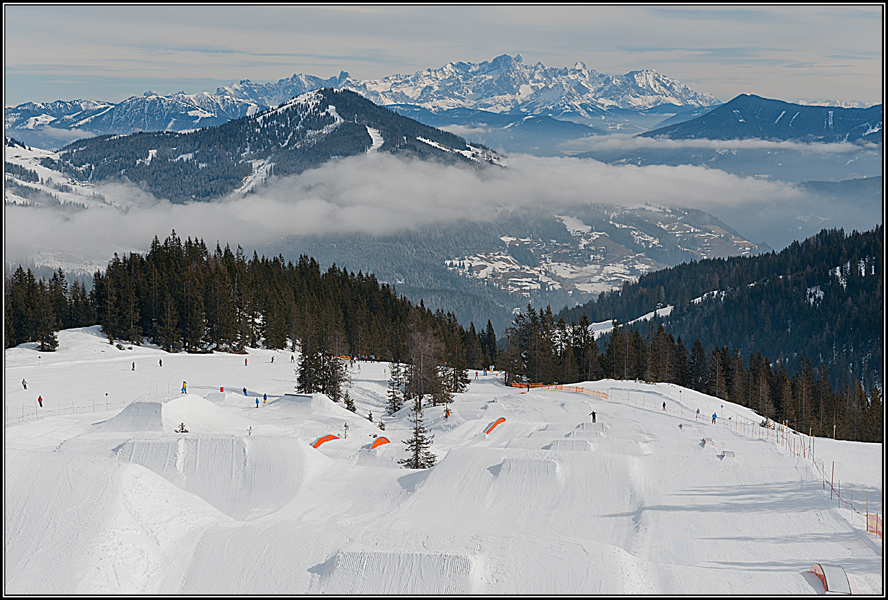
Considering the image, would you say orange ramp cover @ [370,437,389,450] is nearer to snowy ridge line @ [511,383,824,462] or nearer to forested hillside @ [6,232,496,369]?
snowy ridge line @ [511,383,824,462]

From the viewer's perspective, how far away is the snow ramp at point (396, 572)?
22188mm

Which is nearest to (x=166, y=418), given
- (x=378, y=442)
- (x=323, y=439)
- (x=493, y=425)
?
(x=323, y=439)

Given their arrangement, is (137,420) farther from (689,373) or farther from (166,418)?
(689,373)

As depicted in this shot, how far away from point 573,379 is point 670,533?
7123 cm

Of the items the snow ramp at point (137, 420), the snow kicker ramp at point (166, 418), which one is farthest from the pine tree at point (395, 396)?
the snow ramp at point (137, 420)

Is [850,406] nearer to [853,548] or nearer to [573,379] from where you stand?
[573,379]

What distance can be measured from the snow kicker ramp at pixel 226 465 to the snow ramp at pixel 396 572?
13015mm

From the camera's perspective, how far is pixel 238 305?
346ft

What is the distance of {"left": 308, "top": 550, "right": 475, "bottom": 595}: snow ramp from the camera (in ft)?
72.8

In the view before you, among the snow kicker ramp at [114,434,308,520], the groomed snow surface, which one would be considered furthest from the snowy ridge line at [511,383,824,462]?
the snow kicker ramp at [114,434,308,520]

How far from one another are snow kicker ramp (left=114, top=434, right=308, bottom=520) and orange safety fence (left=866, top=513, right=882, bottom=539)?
89.8 ft

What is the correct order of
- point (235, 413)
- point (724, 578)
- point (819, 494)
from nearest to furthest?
1. point (724, 578)
2. point (819, 494)
3. point (235, 413)

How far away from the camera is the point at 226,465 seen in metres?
36.9

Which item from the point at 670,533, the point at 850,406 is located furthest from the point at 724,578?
the point at 850,406
